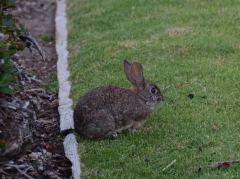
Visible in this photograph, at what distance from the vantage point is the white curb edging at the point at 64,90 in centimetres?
748

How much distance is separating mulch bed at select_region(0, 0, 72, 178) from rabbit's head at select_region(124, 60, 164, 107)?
1087mm

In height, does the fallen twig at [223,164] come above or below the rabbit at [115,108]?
below

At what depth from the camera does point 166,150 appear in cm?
730

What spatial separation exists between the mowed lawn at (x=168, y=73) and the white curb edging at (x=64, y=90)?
0.35 ft

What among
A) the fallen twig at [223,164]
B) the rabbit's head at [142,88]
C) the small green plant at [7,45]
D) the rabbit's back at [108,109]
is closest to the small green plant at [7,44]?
the small green plant at [7,45]

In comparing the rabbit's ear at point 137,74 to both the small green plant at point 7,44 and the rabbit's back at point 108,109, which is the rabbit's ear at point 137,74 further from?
the small green plant at point 7,44

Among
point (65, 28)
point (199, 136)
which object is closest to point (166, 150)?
point (199, 136)

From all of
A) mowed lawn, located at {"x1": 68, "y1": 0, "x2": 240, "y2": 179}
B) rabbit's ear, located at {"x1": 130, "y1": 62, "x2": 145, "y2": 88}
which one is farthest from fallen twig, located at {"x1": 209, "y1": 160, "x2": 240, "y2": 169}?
rabbit's ear, located at {"x1": 130, "y1": 62, "x2": 145, "y2": 88}

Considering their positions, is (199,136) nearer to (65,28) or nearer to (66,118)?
(66,118)

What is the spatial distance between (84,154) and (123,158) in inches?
19.1

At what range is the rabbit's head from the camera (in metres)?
8.31

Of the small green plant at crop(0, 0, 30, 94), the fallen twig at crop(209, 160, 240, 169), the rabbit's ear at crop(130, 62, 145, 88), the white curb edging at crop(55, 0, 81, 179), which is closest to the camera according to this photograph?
the small green plant at crop(0, 0, 30, 94)

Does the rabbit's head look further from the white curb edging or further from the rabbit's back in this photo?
the white curb edging

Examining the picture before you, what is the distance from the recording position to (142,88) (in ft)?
27.5
